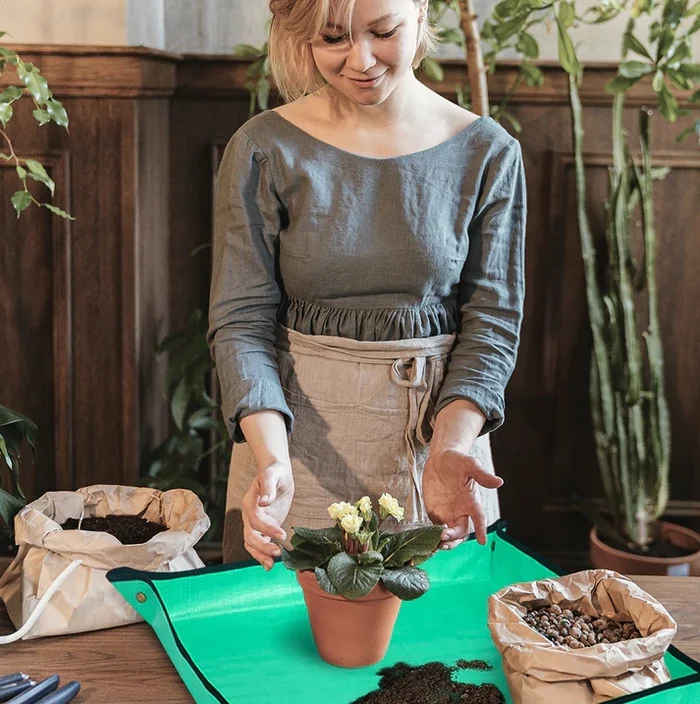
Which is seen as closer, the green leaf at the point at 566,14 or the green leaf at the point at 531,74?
the green leaf at the point at 566,14

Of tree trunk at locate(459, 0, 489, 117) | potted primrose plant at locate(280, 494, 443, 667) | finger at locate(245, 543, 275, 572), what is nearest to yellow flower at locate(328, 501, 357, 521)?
potted primrose plant at locate(280, 494, 443, 667)

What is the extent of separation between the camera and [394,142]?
1527 millimetres

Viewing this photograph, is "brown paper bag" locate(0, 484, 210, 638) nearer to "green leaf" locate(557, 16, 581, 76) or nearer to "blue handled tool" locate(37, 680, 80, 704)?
"blue handled tool" locate(37, 680, 80, 704)

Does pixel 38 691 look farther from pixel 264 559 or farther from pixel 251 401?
pixel 251 401

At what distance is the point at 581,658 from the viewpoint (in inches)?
39.0

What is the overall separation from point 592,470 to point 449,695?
200cm

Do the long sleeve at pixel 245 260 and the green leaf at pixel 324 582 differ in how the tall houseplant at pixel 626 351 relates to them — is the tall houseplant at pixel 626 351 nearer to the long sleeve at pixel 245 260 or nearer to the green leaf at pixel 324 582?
the long sleeve at pixel 245 260

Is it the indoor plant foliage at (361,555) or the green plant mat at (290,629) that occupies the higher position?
the indoor plant foliage at (361,555)

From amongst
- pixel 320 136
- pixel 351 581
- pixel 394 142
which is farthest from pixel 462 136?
pixel 351 581

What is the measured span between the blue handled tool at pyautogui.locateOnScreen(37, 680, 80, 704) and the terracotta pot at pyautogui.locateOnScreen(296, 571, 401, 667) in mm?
265

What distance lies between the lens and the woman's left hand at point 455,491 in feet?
4.05

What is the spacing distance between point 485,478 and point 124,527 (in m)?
0.51

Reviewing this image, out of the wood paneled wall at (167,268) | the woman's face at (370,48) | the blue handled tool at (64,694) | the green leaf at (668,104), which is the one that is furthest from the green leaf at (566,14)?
the blue handled tool at (64,694)

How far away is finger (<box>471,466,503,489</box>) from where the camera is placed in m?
1.21
